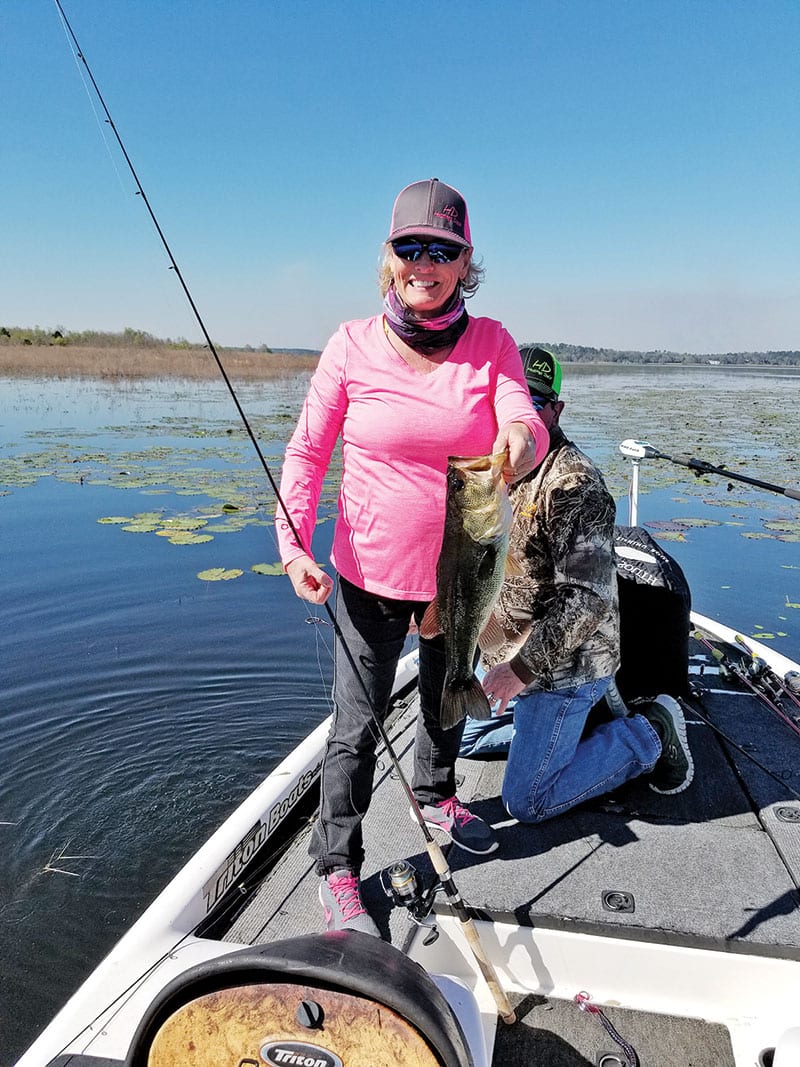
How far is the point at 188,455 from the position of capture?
15633 millimetres

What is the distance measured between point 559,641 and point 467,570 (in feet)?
2.77

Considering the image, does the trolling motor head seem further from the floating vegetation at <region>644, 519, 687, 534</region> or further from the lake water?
the floating vegetation at <region>644, 519, 687, 534</region>

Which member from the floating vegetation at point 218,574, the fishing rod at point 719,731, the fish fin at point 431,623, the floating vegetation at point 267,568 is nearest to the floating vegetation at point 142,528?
the floating vegetation at point 218,574

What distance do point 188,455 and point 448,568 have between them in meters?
14.3

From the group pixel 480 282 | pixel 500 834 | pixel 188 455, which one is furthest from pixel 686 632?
pixel 188 455

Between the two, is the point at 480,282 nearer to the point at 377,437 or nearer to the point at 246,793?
the point at 377,437

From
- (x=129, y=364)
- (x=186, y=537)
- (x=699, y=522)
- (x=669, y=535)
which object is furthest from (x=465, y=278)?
(x=129, y=364)

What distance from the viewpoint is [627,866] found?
285 centimetres

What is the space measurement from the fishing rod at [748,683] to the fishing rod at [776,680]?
0.15 ft

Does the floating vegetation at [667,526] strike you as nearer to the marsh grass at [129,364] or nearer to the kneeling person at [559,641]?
the kneeling person at [559,641]

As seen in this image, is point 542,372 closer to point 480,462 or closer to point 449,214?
point 449,214

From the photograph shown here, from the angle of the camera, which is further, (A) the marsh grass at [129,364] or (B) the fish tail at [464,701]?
(A) the marsh grass at [129,364]

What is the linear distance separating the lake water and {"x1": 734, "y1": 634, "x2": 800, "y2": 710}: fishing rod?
303cm

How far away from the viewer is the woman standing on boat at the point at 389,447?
228 centimetres
